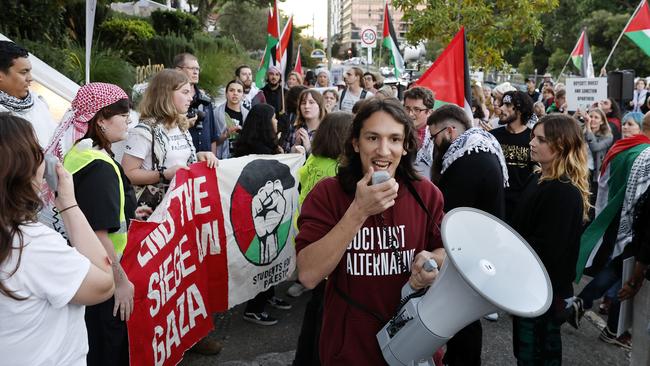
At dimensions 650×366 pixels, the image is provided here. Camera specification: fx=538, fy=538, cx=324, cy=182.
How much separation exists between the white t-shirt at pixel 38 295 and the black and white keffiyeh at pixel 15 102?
253cm

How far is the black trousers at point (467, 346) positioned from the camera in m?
2.20

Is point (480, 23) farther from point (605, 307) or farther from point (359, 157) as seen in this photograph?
point (359, 157)

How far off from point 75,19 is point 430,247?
685 inches

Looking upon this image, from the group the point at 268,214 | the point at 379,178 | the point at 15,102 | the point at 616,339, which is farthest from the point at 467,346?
the point at 15,102

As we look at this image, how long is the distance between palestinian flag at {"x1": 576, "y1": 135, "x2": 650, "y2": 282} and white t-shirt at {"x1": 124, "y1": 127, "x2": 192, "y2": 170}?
3.03 m

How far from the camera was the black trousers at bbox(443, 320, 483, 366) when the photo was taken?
2199 millimetres

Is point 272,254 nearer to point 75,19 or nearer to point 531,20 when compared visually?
point 531,20

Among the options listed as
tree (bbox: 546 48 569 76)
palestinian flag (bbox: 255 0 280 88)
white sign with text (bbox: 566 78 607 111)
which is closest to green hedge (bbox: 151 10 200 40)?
palestinian flag (bbox: 255 0 280 88)

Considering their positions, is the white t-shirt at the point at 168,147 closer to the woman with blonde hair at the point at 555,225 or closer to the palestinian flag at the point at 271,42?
the woman with blonde hair at the point at 555,225

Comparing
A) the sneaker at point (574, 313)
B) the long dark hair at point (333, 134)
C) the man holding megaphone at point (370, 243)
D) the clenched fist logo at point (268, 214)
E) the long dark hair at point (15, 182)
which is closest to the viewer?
the long dark hair at point (15, 182)

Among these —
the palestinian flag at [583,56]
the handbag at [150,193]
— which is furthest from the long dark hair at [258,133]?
the palestinian flag at [583,56]

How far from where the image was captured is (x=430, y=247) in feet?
6.95

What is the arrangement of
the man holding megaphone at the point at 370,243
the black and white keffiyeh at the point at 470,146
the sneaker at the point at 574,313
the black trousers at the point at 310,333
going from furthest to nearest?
1. the black and white keffiyeh at the point at 470,146
2. the sneaker at the point at 574,313
3. the black trousers at the point at 310,333
4. the man holding megaphone at the point at 370,243

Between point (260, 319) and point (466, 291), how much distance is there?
329cm
